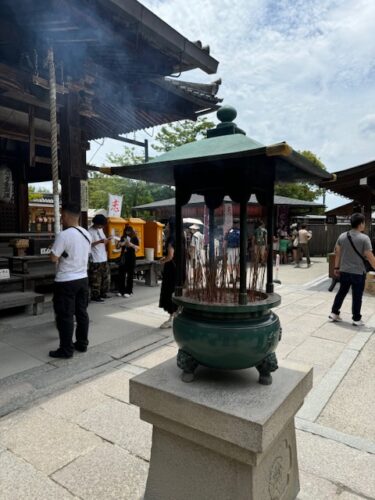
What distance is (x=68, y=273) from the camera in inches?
157

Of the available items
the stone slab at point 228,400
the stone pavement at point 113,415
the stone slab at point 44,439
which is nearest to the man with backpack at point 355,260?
the stone pavement at point 113,415

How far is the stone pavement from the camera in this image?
220 centimetres

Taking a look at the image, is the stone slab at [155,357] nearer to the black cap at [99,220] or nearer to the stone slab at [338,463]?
the stone slab at [338,463]

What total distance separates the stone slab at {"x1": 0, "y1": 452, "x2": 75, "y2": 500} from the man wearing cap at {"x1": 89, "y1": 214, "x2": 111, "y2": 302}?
4776mm

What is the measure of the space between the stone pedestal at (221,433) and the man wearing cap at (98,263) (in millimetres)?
4937

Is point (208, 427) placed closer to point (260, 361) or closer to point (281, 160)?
point (260, 361)

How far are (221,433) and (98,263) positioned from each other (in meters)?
5.72

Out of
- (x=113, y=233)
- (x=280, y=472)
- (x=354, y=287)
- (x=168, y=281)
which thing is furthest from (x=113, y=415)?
(x=113, y=233)

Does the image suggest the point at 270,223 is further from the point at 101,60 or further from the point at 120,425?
the point at 101,60

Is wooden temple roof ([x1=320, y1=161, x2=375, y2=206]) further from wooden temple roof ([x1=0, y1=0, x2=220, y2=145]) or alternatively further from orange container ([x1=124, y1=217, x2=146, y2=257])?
orange container ([x1=124, y1=217, x2=146, y2=257])

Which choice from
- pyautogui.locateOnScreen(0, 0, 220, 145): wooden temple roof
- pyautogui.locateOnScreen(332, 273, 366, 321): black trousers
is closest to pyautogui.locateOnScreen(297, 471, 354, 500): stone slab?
pyautogui.locateOnScreen(332, 273, 366, 321): black trousers

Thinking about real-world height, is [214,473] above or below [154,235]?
below

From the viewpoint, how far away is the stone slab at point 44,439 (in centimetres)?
237

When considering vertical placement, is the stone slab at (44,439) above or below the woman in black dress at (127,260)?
below
